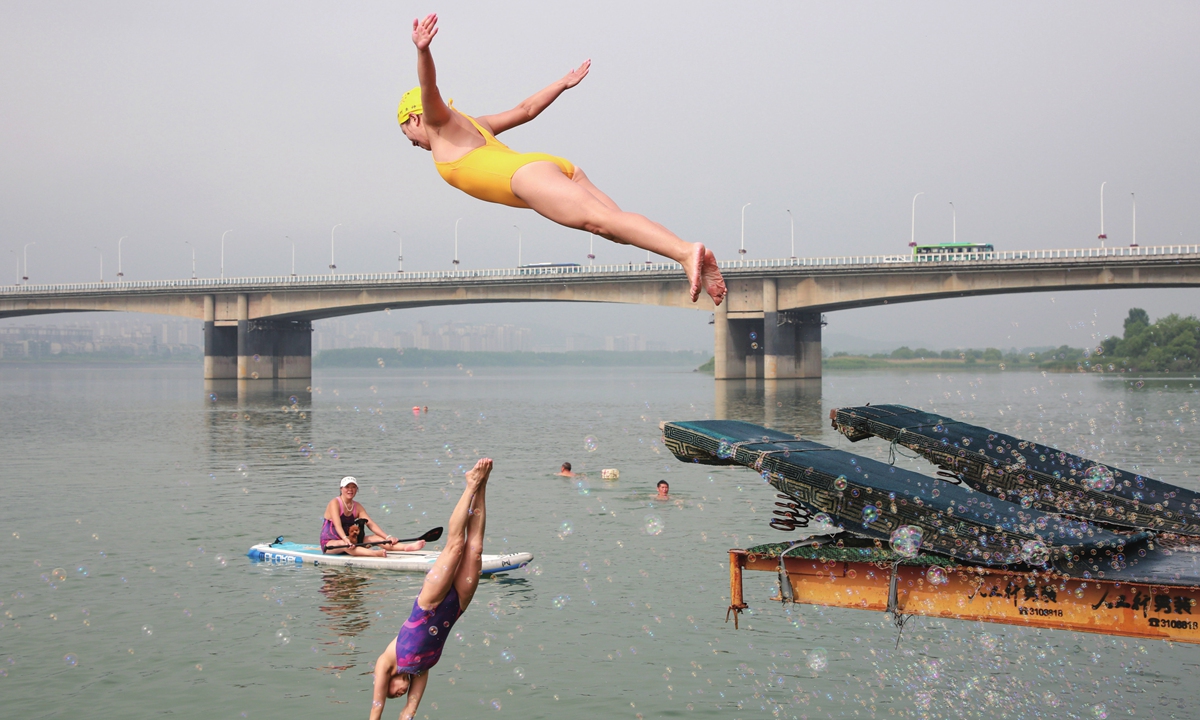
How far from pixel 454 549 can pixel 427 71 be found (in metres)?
3.31

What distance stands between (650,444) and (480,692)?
32.6m

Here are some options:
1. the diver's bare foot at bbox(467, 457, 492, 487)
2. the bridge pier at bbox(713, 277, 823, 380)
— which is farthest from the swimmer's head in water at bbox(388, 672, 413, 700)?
the bridge pier at bbox(713, 277, 823, 380)

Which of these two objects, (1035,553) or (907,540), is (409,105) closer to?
(907,540)

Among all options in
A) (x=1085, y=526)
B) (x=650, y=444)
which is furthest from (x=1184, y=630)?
(x=650, y=444)

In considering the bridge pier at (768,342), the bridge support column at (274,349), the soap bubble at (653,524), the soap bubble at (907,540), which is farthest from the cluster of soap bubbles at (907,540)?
the bridge support column at (274,349)

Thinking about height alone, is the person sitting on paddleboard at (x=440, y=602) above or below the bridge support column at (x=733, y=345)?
below

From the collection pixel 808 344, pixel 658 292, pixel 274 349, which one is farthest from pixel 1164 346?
pixel 274 349

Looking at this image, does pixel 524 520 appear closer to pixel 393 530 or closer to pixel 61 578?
pixel 393 530

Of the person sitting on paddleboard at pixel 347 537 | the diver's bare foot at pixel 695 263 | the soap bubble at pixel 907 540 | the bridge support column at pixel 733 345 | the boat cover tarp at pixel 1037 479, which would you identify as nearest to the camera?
the diver's bare foot at pixel 695 263

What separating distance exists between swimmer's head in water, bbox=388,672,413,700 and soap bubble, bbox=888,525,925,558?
4281 millimetres

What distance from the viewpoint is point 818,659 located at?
44.4 ft

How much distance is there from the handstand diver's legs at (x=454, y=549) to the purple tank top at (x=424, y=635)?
65 millimetres

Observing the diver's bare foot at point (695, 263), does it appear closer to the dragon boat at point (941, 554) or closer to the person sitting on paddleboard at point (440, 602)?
the person sitting on paddleboard at point (440, 602)

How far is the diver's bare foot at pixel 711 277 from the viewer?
4547mm
